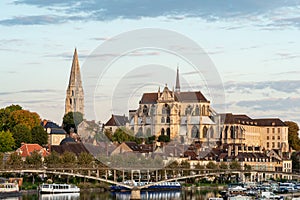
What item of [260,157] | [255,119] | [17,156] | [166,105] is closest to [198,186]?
[17,156]

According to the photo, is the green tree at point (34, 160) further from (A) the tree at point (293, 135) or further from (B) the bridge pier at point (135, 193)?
(A) the tree at point (293, 135)

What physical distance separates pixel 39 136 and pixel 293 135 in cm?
5277

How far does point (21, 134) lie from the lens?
314ft

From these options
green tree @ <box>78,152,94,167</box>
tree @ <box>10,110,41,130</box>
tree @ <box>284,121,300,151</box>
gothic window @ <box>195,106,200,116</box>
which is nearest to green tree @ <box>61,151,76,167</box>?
green tree @ <box>78,152,94,167</box>

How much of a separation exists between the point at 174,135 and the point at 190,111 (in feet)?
19.3

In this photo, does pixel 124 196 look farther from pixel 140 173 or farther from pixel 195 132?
pixel 195 132

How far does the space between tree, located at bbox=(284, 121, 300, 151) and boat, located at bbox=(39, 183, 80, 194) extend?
240 ft

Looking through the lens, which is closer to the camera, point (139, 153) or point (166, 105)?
point (139, 153)

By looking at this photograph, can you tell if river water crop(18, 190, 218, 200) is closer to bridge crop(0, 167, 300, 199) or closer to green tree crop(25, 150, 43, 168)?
bridge crop(0, 167, 300, 199)

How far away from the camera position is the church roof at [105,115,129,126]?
13562 cm

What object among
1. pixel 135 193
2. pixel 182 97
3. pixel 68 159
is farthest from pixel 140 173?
pixel 182 97

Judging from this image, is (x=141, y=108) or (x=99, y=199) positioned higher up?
(x=141, y=108)

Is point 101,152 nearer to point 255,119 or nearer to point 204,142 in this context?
point 204,142

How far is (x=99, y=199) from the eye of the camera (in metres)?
60.7
